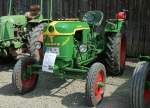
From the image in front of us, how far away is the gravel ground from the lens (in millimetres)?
7371

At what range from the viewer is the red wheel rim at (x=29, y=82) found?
8039 mm

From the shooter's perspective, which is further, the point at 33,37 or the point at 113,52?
the point at 33,37

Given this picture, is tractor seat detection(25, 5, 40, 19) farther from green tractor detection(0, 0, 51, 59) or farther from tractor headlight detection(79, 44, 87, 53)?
tractor headlight detection(79, 44, 87, 53)

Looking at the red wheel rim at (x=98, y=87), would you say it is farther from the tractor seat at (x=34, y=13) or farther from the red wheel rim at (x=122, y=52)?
the tractor seat at (x=34, y=13)

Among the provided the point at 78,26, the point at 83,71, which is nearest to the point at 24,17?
the point at 78,26

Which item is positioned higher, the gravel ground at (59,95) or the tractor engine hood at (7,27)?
the tractor engine hood at (7,27)

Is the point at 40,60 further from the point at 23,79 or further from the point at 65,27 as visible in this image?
the point at 65,27

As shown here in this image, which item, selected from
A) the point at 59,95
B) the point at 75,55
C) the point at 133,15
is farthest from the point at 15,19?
the point at 133,15

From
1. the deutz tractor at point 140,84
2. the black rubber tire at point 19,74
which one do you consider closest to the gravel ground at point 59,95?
the black rubber tire at point 19,74

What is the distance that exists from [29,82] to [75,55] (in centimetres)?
117

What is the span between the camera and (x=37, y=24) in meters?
10.2

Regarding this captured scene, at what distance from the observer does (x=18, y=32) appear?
10.4m

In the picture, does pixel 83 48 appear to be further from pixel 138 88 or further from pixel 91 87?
pixel 138 88

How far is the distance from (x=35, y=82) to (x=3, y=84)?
1.01 metres
